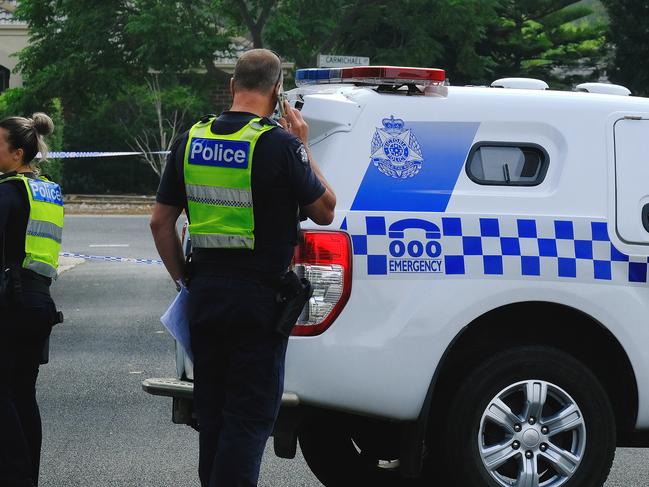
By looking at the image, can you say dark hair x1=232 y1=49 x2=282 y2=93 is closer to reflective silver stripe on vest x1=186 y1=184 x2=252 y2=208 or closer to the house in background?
reflective silver stripe on vest x1=186 y1=184 x2=252 y2=208

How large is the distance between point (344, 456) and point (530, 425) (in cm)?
109

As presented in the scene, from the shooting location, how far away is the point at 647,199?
5008 millimetres

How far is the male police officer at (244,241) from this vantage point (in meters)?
4.04

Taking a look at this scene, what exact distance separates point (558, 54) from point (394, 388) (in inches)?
1506

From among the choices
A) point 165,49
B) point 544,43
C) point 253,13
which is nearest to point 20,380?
point 165,49

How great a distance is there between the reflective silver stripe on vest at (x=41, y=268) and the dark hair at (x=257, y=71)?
4.75 feet

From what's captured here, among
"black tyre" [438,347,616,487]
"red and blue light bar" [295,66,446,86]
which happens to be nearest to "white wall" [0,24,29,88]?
"red and blue light bar" [295,66,446,86]

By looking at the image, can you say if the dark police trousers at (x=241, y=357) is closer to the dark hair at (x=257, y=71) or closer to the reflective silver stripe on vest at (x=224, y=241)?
the reflective silver stripe on vest at (x=224, y=241)

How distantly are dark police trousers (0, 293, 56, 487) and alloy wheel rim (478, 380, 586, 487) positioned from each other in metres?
1.81

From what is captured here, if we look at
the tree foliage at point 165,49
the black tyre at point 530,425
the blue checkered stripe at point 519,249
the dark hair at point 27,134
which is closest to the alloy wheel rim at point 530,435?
the black tyre at point 530,425

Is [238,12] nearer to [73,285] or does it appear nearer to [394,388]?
[73,285]

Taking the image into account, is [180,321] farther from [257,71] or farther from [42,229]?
[42,229]

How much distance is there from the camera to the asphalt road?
5.97m

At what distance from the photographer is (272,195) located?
13.4 feet
